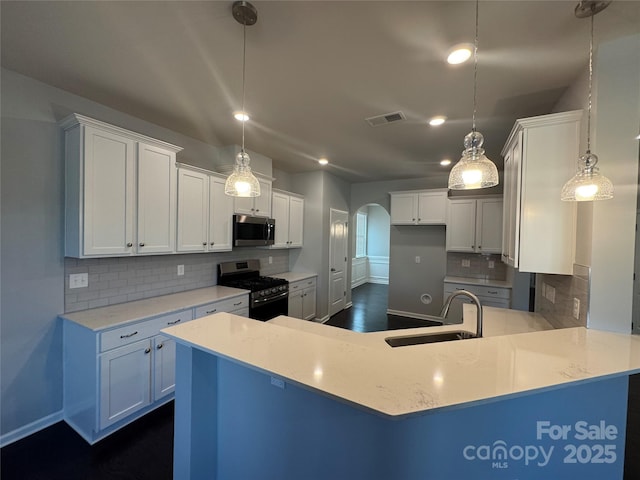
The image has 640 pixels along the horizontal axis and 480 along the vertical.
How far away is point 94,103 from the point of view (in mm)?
2342

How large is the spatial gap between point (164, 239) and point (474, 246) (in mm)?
4413

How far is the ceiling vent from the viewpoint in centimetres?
251

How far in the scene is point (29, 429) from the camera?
203cm

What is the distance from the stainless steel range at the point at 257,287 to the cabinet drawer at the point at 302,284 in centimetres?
24

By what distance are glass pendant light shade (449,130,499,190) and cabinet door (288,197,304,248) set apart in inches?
131

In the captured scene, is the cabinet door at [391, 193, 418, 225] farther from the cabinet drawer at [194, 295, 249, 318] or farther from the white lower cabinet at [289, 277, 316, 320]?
the cabinet drawer at [194, 295, 249, 318]

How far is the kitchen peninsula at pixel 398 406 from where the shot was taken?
100 cm

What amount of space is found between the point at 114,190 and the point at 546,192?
3.38 meters

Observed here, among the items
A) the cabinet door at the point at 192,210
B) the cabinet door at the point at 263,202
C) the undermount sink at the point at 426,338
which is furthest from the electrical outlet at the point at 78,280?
the undermount sink at the point at 426,338

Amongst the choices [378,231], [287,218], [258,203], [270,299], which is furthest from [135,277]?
[378,231]

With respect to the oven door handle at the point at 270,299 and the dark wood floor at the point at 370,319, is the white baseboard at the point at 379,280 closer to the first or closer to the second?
the dark wood floor at the point at 370,319

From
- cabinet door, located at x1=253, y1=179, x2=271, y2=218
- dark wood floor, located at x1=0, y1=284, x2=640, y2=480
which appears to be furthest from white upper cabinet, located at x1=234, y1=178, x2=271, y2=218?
dark wood floor, located at x1=0, y1=284, x2=640, y2=480

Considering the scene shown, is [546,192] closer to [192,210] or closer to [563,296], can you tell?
[563,296]

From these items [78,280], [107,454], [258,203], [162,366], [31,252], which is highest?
[258,203]
